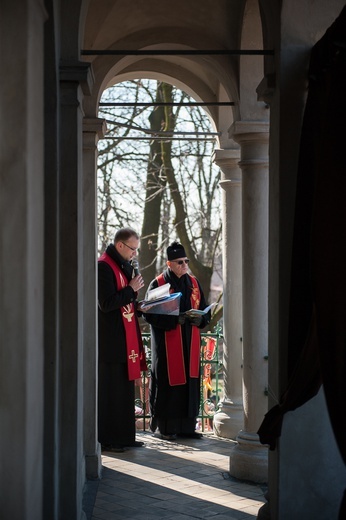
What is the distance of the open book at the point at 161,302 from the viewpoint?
979 centimetres

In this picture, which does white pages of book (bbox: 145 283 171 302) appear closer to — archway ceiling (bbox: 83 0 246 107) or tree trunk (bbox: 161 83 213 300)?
archway ceiling (bbox: 83 0 246 107)

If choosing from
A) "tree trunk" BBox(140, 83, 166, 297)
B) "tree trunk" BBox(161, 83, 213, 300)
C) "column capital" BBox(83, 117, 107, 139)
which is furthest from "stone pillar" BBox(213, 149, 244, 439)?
"tree trunk" BBox(140, 83, 166, 297)

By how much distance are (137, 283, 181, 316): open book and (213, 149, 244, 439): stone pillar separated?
76 centimetres

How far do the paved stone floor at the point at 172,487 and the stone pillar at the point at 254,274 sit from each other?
16.9 inches

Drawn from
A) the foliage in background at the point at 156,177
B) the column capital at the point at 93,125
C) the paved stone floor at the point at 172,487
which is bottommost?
the paved stone floor at the point at 172,487

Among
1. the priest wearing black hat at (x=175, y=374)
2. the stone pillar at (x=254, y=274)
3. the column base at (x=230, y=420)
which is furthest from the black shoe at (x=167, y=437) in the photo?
the stone pillar at (x=254, y=274)

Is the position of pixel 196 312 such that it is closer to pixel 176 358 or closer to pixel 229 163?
pixel 176 358

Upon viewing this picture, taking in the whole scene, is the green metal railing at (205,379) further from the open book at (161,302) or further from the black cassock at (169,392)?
the open book at (161,302)

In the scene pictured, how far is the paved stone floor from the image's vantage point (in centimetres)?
731

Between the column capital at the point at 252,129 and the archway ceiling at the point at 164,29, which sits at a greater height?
the archway ceiling at the point at 164,29
